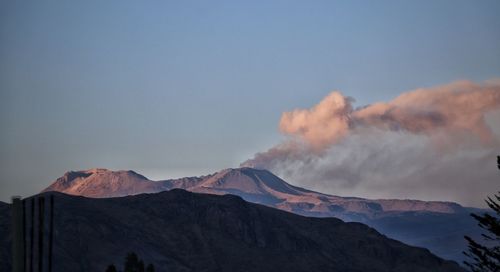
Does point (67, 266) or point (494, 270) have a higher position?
point (67, 266)

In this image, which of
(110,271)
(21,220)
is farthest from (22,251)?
(110,271)

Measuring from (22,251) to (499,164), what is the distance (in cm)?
1156

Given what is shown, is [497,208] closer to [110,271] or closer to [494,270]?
[494,270]

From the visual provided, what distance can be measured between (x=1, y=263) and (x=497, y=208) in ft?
584

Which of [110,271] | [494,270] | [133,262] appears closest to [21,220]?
[494,270]

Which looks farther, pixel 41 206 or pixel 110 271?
pixel 110 271

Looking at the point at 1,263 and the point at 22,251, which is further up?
the point at 1,263

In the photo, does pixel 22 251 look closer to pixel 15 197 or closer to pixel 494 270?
pixel 15 197

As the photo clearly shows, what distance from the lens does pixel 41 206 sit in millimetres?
13586

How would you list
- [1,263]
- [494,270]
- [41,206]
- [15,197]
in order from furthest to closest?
[1,263]
[494,270]
[41,206]
[15,197]

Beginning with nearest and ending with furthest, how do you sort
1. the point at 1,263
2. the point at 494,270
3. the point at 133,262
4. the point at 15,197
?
the point at 15,197
the point at 494,270
the point at 133,262
the point at 1,263

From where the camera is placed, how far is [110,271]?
49406 millimetres

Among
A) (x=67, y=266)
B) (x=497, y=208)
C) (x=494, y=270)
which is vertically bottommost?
(x=494, y=270)

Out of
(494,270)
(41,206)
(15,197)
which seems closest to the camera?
(15,197)
